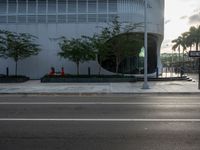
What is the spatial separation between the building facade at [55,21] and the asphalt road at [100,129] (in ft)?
87.1

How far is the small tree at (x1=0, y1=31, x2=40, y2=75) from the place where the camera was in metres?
34.9

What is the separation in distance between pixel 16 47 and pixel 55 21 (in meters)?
6.72

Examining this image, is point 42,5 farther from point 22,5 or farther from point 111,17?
point 111,17

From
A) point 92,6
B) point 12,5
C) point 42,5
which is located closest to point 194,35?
point 92,6

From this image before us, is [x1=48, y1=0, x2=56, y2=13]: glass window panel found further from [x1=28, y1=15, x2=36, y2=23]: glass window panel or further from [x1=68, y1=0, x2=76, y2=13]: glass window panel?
[x1=28, y1=15, x2=36, y2=23]: glass window panel

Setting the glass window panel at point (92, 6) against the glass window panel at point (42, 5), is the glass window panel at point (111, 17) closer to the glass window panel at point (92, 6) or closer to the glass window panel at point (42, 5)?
the glass window panel at point (92, 6)

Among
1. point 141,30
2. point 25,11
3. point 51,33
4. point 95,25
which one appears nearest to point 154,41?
point 141,30

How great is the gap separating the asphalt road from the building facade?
2655 cm

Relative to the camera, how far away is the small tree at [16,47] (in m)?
34.9

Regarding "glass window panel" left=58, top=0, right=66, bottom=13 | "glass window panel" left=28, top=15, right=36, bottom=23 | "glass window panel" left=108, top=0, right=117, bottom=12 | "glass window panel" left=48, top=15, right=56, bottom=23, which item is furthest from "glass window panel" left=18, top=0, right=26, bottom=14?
"glass window panel" left=108, top=0, right=117, bottom=12

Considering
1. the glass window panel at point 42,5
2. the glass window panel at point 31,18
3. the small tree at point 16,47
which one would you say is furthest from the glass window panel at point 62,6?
the small tree at point 16,47

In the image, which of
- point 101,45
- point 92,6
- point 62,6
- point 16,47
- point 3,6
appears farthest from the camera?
point 3,6

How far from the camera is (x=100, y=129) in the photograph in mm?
9578

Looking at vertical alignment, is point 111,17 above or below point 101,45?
above
